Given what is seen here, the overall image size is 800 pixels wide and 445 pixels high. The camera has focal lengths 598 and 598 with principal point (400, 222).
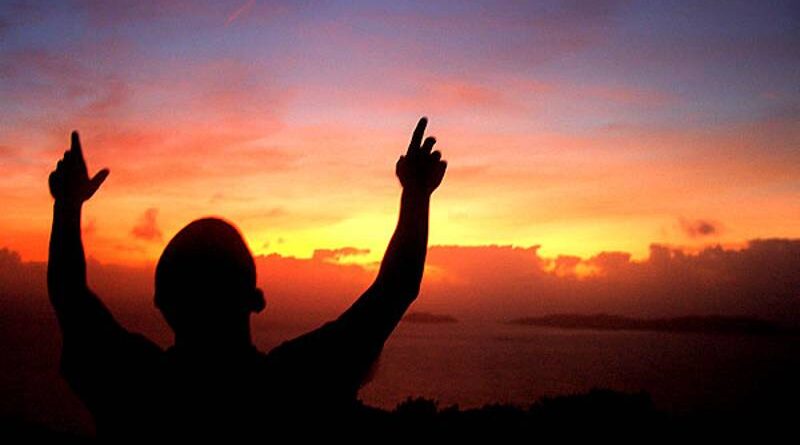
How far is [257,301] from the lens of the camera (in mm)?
1791

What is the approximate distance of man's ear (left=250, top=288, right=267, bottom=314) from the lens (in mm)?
1769

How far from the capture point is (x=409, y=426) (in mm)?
21078

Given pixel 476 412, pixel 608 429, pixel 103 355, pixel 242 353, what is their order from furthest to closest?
pixel 476 412 < pixel 608 429 < pixel 242 353 < pixel 103 355

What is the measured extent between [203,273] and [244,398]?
36 cm

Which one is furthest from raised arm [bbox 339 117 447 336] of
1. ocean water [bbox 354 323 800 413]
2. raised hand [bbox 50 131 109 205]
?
ocean water [bbox 354 323 800 413]

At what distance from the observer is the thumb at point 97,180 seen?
188cm

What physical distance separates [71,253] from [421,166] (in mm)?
1054

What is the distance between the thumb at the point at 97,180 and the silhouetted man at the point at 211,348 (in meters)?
0.14

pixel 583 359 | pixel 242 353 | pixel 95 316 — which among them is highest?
pixel 95 316

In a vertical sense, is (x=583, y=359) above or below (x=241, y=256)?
below

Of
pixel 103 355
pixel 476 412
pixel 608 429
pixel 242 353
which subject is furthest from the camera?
pixel 476 412

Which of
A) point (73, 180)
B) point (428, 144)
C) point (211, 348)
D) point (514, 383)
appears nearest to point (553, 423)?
point (428, 144)

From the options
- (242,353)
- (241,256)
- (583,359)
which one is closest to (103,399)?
(242,353)

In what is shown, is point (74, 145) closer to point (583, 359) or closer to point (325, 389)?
point (325, 389)
